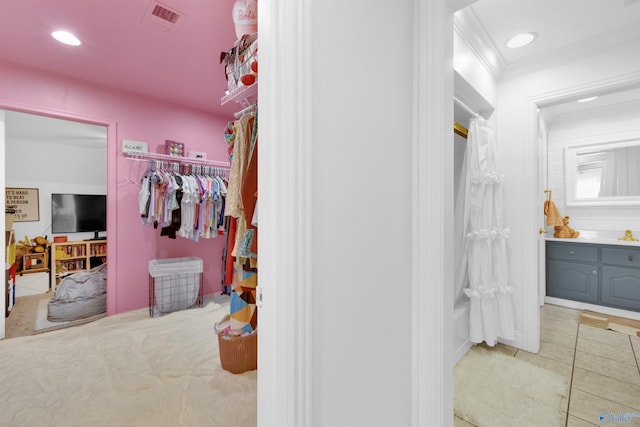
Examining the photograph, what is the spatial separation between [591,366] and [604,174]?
2459 mm

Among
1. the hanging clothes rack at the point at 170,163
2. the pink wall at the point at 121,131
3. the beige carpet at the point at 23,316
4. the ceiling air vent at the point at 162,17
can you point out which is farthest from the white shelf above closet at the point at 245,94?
the beige carpet at the point at 23,316

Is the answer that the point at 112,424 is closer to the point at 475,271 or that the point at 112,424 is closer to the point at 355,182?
the point at 355,182

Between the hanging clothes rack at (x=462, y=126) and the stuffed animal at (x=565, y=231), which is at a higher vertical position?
the hanging clothes rack at (x=462, y=126)

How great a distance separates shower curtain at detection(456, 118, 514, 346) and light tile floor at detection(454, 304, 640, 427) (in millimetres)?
344

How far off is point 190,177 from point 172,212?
1.39 ft

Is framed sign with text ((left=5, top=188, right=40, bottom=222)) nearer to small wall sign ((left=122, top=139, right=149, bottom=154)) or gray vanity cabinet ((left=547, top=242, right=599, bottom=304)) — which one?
small wall sign ((left=122, top=139, right=149, bottom=154))

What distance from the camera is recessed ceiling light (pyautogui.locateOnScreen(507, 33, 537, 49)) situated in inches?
76.4

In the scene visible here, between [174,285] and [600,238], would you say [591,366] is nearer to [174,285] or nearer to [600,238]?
[600,238]

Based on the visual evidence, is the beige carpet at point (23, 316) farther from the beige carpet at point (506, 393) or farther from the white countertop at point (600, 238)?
the white countertop at point (600, 238)

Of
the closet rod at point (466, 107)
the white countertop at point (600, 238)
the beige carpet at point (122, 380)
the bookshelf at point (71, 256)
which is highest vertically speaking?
the closet rod at point (466, 107)

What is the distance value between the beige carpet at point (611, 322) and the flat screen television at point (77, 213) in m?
6.67

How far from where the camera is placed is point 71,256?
4168mm

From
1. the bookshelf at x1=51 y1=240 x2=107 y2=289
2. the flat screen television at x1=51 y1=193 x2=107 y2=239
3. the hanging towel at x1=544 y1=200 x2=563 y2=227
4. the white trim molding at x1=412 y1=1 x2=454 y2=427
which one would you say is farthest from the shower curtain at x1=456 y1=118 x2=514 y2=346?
the flat screen television at x1=51 y1=193 x2=107 y2=239

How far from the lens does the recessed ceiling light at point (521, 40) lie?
1.94 metres
